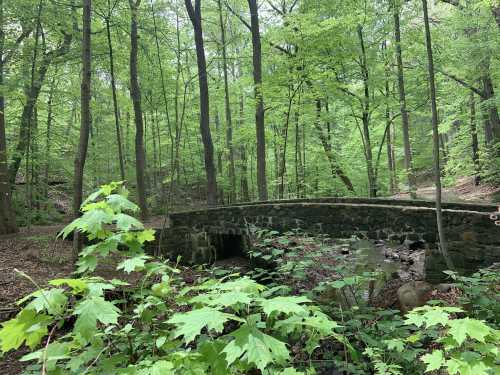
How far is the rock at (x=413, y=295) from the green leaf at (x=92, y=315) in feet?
15.6

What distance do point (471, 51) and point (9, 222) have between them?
1411cm

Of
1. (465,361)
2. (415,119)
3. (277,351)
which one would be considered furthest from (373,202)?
(415,119)

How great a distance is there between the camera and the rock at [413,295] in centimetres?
509

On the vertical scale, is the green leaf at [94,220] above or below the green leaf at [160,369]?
above

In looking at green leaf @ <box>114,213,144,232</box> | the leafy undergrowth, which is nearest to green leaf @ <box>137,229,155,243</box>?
the leafy undergrowth

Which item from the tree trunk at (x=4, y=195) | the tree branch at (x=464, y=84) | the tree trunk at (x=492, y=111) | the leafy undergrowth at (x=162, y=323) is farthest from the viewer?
the tree branch at (x=464, y=84)

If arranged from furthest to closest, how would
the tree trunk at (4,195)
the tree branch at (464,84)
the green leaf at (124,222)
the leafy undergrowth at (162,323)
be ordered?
the tree branch at (464,84) < the tree trunk at (4,195) < the green leaf at (124,222) < the leafy undergrowth at (162,323)

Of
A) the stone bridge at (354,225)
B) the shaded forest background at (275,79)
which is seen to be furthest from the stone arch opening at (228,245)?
the shaded forest background at (275,79)

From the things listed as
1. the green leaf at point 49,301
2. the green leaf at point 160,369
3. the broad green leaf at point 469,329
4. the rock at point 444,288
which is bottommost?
the rock at point 444,288

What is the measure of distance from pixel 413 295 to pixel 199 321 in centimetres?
487

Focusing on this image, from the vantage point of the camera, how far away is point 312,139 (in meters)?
16.2

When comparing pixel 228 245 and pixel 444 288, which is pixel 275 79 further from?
pixel 444 288

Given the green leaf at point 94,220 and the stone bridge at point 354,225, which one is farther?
the stone bridge at point 354,225

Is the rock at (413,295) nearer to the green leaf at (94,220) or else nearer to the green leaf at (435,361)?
the green leaf at (435,361)
